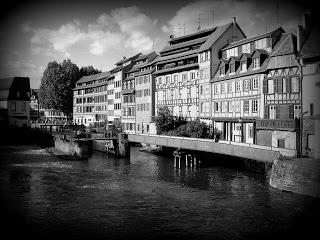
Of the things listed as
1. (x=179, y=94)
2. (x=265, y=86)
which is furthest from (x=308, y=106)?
(x=179, y=94)

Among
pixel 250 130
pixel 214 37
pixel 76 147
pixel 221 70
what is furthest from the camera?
pixel 76 147

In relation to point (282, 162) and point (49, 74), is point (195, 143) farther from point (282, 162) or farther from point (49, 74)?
point (49, 74)

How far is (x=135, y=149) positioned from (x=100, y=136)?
8.03m

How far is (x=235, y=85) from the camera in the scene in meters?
47.3

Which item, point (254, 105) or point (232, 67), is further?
point (232, 67)

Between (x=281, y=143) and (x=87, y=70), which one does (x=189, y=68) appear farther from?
(x=87, y=70)

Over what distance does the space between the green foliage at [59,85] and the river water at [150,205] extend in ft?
211

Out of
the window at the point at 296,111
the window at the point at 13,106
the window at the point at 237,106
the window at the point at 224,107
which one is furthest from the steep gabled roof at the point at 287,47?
the window at the point at 13,106

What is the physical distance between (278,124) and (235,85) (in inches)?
426

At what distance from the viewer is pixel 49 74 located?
102562 mm

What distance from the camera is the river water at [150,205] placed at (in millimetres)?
21234

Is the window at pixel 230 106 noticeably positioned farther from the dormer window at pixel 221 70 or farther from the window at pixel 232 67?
the dormer window at pixel 221 70

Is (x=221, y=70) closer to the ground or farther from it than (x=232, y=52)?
closer to the ground

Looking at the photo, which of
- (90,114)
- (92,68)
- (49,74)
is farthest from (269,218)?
(92,68)
